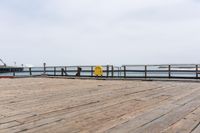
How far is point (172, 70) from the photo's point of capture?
16.3 meters

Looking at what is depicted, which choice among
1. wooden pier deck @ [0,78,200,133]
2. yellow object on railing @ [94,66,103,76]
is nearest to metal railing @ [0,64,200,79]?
yellow object on railing @ [94,66,103,76]

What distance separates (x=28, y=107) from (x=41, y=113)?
843 mm

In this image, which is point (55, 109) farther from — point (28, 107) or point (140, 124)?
point (140, 124)

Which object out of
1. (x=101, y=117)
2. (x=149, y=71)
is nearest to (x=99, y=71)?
(x=149, y=71)

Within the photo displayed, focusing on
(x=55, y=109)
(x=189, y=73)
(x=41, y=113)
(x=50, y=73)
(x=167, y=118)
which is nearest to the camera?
(x=167, y=118)

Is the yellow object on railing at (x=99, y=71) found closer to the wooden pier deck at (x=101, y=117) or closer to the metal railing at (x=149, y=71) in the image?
the metal railing at (x=149, y=71)

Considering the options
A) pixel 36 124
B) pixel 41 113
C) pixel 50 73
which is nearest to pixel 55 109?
pixel 41 113

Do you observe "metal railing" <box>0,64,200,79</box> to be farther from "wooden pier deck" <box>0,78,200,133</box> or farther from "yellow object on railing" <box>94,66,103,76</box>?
"wooden pier deck" <box>0,78,200,133</box>

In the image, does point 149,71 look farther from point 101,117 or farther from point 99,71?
point 101,117

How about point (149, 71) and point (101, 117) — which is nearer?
point (101, 117)

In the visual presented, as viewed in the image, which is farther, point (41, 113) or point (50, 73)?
point (50, 73)

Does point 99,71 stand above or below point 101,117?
above

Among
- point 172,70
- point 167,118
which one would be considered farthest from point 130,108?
point 172,70

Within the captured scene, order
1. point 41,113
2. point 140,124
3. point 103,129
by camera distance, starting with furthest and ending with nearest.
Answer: point 41,113, point 140,124, point 103,129
